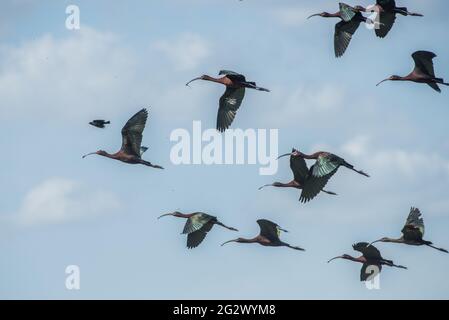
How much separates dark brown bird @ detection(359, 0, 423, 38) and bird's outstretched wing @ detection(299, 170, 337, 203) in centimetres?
633

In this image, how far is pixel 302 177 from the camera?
65.3 metres

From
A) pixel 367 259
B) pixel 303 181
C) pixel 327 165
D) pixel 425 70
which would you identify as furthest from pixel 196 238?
pixel 425 70

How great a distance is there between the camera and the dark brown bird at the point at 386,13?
64.0 m

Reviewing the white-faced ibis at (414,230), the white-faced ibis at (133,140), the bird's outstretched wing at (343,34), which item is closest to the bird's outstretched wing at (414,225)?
the white-faced ibis at (414,230)

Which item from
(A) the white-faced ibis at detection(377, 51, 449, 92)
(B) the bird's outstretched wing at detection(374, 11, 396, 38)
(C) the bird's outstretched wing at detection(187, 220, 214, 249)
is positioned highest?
(B) the bird's outstretched wing at detection(374, 11, 396, 38)

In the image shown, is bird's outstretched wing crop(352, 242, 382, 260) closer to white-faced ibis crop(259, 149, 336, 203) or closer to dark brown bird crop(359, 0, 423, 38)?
white-faced ibis crop(259, 149, 336, 203)

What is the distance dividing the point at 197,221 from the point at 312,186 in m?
4.69

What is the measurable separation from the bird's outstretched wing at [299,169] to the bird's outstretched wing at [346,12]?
18.1 ft

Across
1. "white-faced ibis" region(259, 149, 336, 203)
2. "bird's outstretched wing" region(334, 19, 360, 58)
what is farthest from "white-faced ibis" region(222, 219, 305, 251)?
"bird's outstretched wing" region(334, 19, 360, 58)

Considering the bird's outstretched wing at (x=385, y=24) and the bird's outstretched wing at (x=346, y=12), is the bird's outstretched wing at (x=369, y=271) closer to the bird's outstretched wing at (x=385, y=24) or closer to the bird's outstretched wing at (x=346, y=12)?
the bird's outstretched wing at (x=385, y=24)

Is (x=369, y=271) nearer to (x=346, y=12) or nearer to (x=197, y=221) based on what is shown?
(x=197, y=221)

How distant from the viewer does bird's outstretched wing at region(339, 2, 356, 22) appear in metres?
64.9

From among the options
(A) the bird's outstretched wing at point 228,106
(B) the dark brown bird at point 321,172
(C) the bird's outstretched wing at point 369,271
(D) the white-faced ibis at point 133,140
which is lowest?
(C) the bird's outstretched wing at point 369,271
